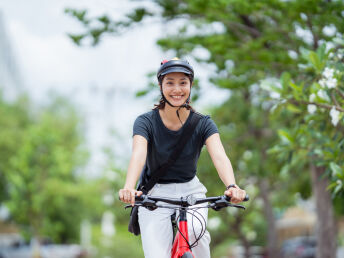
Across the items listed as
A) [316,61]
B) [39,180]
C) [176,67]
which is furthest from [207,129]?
[39,180]

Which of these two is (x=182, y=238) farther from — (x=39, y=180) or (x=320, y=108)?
(x=39, y=180)

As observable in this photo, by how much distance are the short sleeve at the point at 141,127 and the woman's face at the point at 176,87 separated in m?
0.23

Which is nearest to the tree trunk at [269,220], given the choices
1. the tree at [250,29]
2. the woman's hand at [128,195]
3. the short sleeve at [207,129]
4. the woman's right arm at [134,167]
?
the tree at [250,29]

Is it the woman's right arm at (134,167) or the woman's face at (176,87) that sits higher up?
the woman's face at (176,87)

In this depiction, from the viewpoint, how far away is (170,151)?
3203 millimetres

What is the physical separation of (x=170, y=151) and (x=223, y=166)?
0.38m

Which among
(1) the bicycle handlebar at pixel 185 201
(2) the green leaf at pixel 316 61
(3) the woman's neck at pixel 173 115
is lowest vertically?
(1) the bicycle handlebar at pixel 185 201

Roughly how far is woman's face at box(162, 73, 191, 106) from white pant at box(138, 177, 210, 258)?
579mm

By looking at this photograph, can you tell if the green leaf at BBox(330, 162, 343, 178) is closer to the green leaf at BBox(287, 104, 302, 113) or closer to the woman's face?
the green leaf at BBox(287, 104, 302, 113)

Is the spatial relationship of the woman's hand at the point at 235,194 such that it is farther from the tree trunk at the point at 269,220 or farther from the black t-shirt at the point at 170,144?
the tree trunk at the point at 269,220

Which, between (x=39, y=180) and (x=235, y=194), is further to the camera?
(x=39, y=180)

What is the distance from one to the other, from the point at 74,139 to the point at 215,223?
20.0 metres

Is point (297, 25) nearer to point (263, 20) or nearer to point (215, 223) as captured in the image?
point (263, 20)

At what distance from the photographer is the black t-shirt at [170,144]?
3.22 meters
